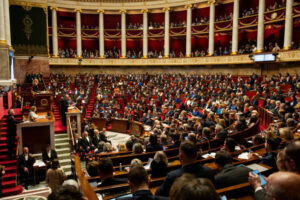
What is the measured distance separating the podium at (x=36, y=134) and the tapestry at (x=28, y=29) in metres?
14.2

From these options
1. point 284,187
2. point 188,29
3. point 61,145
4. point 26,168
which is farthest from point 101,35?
point 284,187

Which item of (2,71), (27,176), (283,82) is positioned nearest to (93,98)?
(2,71)

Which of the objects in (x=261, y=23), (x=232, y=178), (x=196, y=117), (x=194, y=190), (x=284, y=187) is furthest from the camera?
(x=261, y=23)

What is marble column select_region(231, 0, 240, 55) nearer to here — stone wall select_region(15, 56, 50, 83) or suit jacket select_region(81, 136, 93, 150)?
suit jacket select_region(81, 136, 93, 150)

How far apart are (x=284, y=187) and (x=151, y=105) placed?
14.4 metres

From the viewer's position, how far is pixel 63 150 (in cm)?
966

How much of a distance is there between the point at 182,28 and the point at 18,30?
16022 mm

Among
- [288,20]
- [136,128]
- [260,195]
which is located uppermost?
[288,20]

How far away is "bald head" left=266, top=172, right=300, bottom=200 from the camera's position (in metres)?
1.44

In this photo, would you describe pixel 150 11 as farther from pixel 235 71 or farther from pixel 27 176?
pixel 27 176

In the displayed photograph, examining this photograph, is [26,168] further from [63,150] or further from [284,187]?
[284,187]

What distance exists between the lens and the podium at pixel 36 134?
349 inches

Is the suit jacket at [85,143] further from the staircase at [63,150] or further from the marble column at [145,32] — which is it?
the marble column at [145,32]

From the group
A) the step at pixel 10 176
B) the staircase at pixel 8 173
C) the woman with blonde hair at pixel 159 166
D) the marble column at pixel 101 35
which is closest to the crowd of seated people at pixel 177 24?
the marble column at pixel 101 35
